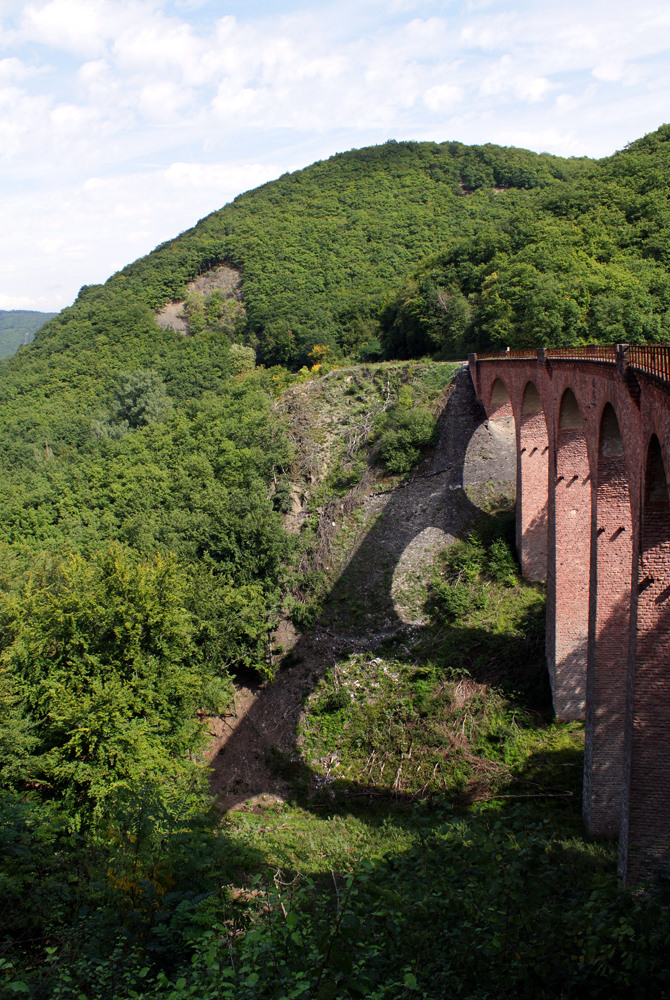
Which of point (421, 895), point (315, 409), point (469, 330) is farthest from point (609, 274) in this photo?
point (421, 895)

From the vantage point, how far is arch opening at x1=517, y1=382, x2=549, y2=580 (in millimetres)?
19484

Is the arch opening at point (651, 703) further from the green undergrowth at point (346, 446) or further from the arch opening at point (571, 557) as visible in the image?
the green undergrowth at point (346, 446)

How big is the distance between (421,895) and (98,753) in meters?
10.6

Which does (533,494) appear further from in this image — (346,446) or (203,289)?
(203,289)

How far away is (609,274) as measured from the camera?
27891mm

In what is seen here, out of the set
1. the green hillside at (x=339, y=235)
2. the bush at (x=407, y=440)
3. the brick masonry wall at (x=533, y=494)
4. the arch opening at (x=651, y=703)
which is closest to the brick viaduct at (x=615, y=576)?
the arch opening at (x=651, y=703)

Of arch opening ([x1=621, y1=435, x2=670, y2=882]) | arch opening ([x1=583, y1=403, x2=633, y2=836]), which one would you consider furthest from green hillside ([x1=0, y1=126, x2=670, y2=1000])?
arch opening ([x1=583, y1=403, x2=633, y2=836])

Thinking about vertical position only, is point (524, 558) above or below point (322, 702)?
above

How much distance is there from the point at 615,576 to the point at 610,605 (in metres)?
0.52

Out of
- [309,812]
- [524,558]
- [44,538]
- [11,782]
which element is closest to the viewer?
[11,782]

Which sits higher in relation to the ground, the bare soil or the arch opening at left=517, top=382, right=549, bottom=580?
the bare soil

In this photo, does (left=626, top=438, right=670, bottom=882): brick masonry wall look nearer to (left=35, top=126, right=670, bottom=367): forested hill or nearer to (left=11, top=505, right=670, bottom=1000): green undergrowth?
(left=11, top=505, right=670, bottom=1000): green undergrowth

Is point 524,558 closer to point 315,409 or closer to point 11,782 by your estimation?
point 11,782

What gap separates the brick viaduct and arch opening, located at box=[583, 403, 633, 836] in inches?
0.7
